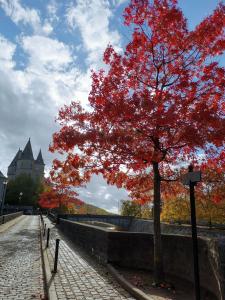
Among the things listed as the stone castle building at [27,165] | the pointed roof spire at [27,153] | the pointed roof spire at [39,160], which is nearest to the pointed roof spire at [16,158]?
the stone castle building at [27,165]

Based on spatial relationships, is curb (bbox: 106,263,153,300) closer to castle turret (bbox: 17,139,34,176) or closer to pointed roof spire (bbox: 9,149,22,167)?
castle turret (bbox: 17,139,34,176)

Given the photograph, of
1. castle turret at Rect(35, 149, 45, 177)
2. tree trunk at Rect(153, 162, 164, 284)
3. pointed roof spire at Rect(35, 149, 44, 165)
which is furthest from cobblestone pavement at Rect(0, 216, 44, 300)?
pointed roof spire at Rect(35, 149, 44, 165)

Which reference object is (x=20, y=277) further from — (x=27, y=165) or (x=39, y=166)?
(x=39, y=166)

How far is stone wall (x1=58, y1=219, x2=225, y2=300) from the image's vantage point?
26.6 ft

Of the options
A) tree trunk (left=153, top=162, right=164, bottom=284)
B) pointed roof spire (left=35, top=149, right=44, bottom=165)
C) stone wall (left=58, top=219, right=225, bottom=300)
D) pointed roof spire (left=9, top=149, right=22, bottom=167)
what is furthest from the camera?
pointed roof spire (left=9, top=149, right=22, bottom=167)

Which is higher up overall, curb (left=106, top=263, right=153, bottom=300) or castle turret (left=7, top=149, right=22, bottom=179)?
castle turret (left=7, top=149, right=22, bottom=179)

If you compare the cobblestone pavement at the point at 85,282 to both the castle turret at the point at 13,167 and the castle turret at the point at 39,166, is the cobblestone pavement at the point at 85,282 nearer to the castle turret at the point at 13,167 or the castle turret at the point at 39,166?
the castle turret at the point at 39,166

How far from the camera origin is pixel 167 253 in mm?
11633

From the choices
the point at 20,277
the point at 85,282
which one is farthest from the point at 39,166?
the point at 85,282

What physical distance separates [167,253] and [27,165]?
151m

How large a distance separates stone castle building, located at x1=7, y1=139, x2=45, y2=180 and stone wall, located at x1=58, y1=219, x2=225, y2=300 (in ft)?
466

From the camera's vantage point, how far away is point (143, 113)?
1079 cm

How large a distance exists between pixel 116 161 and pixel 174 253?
13.1 feet

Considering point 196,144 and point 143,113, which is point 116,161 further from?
point 196,144
